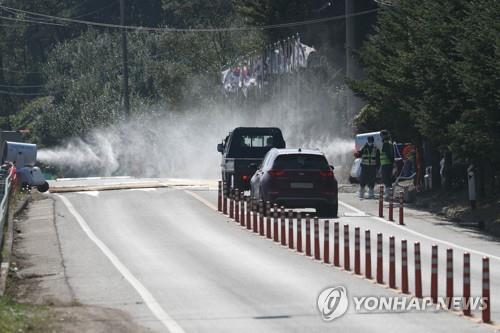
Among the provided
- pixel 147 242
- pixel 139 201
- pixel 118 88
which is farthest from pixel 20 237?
pixel 118 88

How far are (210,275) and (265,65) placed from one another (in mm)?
49481

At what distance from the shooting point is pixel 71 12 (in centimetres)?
11444

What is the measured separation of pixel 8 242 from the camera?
80.8ft

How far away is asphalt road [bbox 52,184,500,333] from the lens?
49.2ft

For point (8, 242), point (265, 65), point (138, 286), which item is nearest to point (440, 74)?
point (8, 242)

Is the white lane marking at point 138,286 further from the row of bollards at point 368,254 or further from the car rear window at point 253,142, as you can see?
the car rear window at point 253,142

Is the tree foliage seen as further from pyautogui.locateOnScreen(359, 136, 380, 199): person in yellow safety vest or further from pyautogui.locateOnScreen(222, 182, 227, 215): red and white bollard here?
pyautogui.locateOnScreen(222, 182, 227, 215): red and white bollard

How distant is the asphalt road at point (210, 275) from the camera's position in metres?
15.0

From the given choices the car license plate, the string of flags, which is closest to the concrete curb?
the car license plate

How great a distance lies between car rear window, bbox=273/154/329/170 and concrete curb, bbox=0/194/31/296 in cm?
660

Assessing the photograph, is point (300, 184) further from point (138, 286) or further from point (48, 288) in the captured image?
point (48, 288)

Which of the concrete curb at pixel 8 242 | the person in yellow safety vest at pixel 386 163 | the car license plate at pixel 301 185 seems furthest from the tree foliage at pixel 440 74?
the concrete curb at pixel 8 242

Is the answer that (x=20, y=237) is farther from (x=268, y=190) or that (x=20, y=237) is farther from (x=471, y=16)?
(x=471, y=16)

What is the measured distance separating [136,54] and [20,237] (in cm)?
7567
